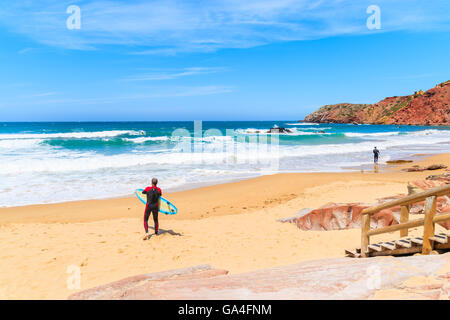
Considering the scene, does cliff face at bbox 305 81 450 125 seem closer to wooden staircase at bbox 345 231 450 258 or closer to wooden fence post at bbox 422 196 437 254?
wooden staircase at bbox 345 231 450 258

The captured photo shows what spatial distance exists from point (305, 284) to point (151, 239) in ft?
17.6

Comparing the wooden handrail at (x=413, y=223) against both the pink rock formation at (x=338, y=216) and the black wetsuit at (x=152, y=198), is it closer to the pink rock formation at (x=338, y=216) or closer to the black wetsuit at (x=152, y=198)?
the pink rock formation at (x=338, y=216)

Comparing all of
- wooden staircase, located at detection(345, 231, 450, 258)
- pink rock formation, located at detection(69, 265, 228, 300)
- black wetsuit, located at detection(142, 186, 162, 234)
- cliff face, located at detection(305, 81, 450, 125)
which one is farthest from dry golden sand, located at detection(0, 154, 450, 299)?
cliff face, located at detection(305, 81, 450, 125)

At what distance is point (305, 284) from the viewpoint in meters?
3.29

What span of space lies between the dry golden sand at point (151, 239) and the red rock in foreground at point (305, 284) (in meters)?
2.11

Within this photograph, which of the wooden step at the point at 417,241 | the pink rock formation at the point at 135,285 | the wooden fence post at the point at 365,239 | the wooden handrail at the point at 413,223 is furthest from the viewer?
the wooden fence post at the point at 365,239

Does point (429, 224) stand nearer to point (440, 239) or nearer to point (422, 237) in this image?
point (440, 239)

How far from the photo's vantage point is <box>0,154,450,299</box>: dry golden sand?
598 cm

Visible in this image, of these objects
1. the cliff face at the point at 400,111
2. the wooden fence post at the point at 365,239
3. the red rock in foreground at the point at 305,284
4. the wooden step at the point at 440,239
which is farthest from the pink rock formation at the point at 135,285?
the cliff face at the point at 400,111

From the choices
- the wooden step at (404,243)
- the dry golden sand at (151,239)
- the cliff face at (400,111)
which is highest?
Result: the cliff face at (400,111)

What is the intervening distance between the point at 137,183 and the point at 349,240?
37.2 ft

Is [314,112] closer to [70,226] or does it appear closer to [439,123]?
[439,123]

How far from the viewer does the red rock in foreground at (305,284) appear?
3.01m
